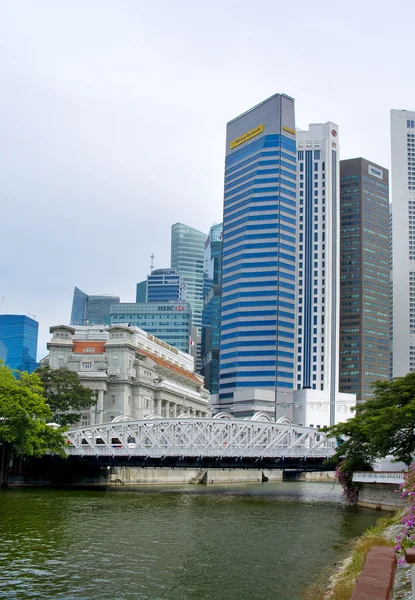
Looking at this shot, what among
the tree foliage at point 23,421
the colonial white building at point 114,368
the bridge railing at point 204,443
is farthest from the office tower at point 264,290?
the tree foliage at point 23,421

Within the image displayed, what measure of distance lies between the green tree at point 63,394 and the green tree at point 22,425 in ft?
75.8

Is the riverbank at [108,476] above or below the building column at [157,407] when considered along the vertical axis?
below

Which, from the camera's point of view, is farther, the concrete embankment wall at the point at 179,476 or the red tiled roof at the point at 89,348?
the red tiled roof at the point at 89,348

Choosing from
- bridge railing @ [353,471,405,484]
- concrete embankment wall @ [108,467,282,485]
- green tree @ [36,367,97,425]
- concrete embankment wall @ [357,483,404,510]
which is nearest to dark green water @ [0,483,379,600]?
concrete embankment wall @ [357,483,404,510]

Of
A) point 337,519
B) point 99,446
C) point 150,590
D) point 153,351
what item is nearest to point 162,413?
point 153,351

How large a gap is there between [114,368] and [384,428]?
85132 millimetres

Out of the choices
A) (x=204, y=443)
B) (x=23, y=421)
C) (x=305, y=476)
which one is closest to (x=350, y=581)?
(x=23, y=421)

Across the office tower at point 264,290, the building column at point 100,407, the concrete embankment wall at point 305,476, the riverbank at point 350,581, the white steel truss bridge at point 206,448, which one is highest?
the office tower at point 264,290

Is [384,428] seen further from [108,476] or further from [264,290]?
[264,290]

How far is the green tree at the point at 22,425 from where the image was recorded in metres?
78.9

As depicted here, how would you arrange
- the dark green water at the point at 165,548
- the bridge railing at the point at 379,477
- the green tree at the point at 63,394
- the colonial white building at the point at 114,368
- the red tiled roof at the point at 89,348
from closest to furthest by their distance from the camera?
the dark green water at the point at 165,548, the bridge railing at the point at 379,477, the green tree at the point at 63,394, the colonial white building at the point at 114,368, the red tiled roof at the point at 89,348

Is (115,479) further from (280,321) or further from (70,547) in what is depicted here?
(280,321)

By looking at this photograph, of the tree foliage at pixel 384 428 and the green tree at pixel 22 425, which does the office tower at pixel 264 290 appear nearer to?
the green tree at pixel 22 425

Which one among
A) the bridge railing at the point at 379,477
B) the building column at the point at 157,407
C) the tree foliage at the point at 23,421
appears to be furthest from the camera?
the building column at the point at 157,407
